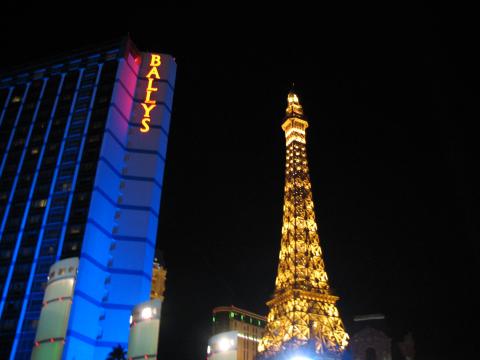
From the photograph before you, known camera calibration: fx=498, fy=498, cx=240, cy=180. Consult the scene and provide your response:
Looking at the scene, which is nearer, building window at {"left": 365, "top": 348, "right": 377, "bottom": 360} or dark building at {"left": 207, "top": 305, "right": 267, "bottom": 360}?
building window at {"left": 365, "top": 348, "right": 377, "bottom": 360}

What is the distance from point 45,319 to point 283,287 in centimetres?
5336

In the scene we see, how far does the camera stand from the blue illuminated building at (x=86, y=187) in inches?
1617

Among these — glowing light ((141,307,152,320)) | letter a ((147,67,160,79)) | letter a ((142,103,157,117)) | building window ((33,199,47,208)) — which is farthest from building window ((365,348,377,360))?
glowing light ((141,307,152,320))

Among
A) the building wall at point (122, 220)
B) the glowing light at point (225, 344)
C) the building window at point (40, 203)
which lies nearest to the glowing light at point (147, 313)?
the glowing light at point (225, 344)

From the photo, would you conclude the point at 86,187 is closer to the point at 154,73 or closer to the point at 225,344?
the point at 154,73

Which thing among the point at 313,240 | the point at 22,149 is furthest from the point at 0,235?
the point at 313,240

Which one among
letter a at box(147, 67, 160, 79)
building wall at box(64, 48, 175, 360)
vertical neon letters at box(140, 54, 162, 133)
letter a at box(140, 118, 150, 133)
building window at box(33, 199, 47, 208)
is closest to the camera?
building wall at box(64, 48, 175, 360)

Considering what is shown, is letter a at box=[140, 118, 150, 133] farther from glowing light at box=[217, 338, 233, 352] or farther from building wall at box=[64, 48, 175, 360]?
glowing light at box=[217, 338, 233, 352]

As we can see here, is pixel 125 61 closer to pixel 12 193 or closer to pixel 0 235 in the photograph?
pixel 12 193

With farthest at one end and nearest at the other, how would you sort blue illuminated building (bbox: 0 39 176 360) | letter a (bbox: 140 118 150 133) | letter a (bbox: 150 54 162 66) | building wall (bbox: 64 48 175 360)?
letter a (bbox: 150 54 162 66) < letter a (bbox: 140 118 150 133) < blue illuminated building (bbox: 0 39 176 360) < building wall (bbox: 64 48 175 360)

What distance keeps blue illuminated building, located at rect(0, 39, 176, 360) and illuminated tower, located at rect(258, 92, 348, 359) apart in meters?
29.7

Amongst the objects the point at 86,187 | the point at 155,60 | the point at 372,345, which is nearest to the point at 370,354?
the point at 372,345

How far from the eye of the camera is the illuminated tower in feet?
213

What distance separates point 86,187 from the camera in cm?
4675
